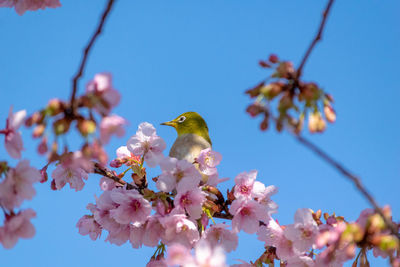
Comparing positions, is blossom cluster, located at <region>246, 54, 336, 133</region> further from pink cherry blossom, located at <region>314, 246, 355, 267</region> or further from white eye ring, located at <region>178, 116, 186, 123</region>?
white eye ring, located at <region>178, 116, 186, 123</region>

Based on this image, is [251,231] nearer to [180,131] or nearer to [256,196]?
[256,196]

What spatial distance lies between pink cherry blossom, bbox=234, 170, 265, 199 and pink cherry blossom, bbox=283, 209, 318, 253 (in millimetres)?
460

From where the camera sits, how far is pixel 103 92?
2.02m

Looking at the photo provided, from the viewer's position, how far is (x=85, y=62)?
6.15 ft

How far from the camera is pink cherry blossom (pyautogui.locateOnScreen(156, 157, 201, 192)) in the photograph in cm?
316

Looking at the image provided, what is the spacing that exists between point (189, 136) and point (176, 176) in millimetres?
1228

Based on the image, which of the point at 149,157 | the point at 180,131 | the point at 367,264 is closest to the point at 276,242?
the point at 367,264

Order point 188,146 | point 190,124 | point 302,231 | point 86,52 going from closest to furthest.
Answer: point 86,52, point 302,231, point 188,146, point 190,124

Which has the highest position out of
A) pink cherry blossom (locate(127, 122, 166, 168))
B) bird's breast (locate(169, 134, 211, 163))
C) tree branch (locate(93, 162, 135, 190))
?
bird's breast (locate(169, 134, 211, 163))

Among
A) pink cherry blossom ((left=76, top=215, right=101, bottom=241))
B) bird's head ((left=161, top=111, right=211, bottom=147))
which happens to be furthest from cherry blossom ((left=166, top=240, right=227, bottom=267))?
bird's head ((left=161, top=111, right=211, bottom=147))

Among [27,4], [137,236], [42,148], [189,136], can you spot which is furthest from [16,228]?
[189,136]

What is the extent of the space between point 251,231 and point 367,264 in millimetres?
945

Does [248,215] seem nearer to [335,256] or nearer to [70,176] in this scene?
[335,256]

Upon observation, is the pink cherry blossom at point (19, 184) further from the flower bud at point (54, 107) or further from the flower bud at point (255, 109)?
the flower bud at point (255, 109)
